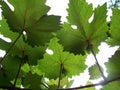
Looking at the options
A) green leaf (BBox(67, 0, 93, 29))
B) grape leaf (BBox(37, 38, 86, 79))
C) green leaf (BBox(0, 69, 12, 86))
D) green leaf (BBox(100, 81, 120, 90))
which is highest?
green leaf (BBox(67, 0, 93, 29))

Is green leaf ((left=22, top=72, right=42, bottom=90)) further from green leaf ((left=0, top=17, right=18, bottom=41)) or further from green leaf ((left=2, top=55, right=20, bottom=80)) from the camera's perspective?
green leaf ((left=0, top=17, right=18, bottom=41))

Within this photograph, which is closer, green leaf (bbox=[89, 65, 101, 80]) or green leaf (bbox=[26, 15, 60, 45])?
green leaf (bbox=[26, 15, 60, 45])

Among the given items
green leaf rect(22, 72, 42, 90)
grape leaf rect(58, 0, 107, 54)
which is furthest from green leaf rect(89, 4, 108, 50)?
green leaf rect(22, 72, 42, 90)

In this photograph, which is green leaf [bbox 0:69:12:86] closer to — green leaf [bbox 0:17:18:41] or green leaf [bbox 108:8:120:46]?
green leaf [bbox 0:17:18:41]

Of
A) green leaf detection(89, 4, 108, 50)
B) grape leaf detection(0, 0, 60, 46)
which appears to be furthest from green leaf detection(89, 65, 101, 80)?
grape leaf detection(0, 0, 60, 46)

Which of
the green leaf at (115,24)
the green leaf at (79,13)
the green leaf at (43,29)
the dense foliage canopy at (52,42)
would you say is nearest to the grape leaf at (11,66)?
the dense foliage canopy at (52,42)

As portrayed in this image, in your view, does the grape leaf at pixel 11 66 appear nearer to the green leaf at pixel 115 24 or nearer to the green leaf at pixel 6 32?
the green leaf at pixel 6 32

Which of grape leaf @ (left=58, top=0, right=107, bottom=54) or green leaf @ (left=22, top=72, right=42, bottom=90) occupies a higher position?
grape leaf @ (left=58, top=0, right=107, bottom=54)
